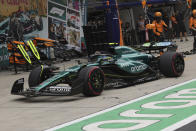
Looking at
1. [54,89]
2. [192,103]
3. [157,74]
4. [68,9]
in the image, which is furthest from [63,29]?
[192,103]

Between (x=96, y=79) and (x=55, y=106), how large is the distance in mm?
1152

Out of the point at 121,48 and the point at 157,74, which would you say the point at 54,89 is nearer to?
the point at 121,48

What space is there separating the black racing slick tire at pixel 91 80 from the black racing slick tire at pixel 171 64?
2.28m

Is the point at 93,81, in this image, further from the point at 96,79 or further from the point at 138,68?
the point at 138,68

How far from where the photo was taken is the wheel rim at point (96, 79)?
9.24 m

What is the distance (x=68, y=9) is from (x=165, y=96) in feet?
43.1

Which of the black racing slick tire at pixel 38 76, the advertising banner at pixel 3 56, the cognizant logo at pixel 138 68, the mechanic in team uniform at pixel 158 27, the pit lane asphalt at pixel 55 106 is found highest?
the mechanic in team uniform at pixel 158 27

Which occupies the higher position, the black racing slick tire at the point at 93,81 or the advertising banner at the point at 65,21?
the advertising banner at the point at 65,21

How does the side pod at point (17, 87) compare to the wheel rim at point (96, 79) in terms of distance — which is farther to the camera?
the side pod at point (17, 87)

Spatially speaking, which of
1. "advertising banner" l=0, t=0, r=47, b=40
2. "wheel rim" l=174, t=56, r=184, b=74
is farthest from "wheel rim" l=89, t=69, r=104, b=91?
"advertising banner" l=0, t=0, r=47, b=40

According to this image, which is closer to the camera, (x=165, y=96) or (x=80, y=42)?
(x=165, y=96)

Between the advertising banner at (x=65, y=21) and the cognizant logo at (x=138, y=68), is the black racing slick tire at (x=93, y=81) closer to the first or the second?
the cognizant logo at (x=138, y=68)

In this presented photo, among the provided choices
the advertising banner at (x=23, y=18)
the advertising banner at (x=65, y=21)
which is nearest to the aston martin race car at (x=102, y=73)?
the advertising banner at (x=23, y=18)

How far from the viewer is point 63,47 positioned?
20281mm
